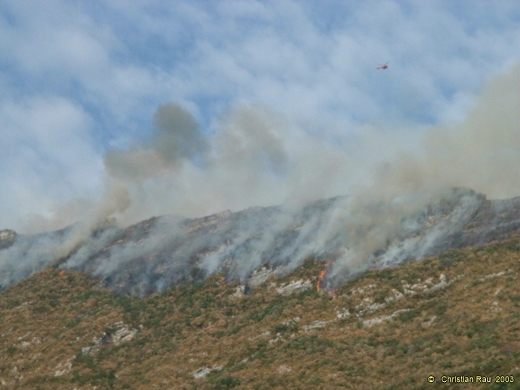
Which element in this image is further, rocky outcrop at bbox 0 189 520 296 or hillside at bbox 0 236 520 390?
rocky outcrop at bbox 0 189 520 296

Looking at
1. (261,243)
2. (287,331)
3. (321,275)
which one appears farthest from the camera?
(261,243)

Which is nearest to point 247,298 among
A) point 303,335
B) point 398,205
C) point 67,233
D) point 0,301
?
point 303,335

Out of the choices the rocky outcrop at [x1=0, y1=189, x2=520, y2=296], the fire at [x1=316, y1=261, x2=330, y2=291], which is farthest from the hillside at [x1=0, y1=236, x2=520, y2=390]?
the rocky outcrop at [x1=0, y1=189, x2=520, y2=296]

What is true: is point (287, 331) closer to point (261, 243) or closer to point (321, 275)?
point (321, 275)

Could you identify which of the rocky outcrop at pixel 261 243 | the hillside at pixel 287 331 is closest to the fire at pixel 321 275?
the hillside at pixel 287 331

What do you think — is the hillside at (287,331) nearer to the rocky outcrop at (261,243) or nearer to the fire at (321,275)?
the fire at (321,275)

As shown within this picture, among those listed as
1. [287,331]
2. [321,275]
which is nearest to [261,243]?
[321,275]

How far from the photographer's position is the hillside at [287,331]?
162ft

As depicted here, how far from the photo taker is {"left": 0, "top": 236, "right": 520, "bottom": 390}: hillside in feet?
162

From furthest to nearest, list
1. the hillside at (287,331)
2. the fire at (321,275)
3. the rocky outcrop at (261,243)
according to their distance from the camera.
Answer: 1. the rocky outcrop at (261,243)
2. the fire at (321,275)
3. the hillside at (287,331)

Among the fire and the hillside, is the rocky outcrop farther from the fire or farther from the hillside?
the hillside

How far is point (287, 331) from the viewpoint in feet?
208

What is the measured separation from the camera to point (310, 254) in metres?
80.6

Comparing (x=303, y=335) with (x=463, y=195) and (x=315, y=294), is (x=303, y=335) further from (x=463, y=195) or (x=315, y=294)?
(x=463, y=195)
